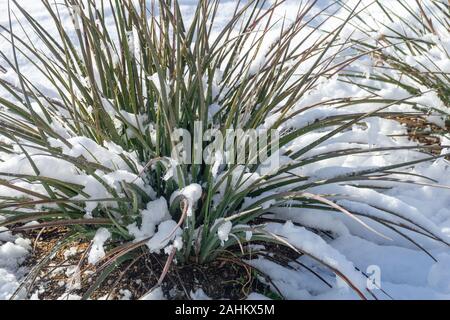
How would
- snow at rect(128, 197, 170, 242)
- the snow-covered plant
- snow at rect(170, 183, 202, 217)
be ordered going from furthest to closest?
the snow-covered plant
snow at rect(128, 197, 170, 242)
snow at rect(170, 183, 202, 217)

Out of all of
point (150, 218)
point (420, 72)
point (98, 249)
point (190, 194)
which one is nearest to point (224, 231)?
point (190, 194)

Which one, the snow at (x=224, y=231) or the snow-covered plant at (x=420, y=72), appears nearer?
the snow at (x=224, y=231)

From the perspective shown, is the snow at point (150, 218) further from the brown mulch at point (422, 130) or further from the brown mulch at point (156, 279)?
the brown mulch at point (422, 130)

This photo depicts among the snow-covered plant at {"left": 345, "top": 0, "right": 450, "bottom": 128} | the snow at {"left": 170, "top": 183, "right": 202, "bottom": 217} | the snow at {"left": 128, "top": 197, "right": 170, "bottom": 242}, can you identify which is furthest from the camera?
the snow-covered plant at {"left": 345, "top": 0, "right": 450, "bottom": 128}

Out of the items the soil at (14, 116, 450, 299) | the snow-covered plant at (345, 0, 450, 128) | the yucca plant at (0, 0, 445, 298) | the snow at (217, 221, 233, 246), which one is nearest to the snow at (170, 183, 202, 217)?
the yucca plant at (0, 0, 445, 298)

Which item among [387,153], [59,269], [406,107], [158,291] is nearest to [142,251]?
[158,291]

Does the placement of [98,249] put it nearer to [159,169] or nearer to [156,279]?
[156,279]

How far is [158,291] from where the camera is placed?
1.61 m

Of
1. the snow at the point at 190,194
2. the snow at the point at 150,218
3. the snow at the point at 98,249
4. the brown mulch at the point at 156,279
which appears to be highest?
the snow at the point at 190,194

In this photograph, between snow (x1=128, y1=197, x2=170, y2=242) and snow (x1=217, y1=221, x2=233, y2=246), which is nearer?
snow (x1=217, y1=221, x2=233, y2=246)

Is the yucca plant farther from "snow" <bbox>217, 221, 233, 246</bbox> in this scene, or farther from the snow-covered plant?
the snow-covered plant

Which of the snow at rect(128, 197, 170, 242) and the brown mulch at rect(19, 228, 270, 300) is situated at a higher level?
the snow at rect(128, 197, 170, 242)

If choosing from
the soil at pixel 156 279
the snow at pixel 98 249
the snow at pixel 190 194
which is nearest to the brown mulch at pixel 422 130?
the soil at pixel 156 279

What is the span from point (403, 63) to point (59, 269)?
63.8 inches
